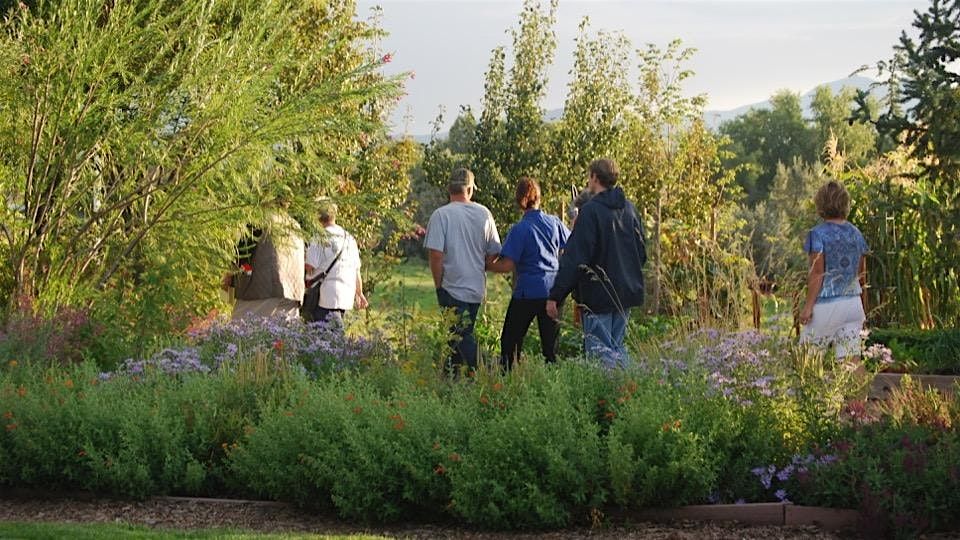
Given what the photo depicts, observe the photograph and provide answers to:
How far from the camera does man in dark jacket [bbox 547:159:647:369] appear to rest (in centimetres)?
817

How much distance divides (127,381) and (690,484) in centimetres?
342

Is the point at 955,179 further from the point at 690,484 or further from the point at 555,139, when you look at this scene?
the point at 555,139

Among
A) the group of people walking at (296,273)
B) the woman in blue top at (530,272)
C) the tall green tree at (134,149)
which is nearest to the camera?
the woman in blue top at (530,272)

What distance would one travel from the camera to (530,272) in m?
9.01

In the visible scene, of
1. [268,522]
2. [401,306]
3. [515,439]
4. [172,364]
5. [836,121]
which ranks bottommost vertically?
[268,522]

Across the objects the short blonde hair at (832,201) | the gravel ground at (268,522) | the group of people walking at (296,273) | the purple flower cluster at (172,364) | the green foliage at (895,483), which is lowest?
the gravel ground at (268,522)

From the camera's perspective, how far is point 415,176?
36188mm

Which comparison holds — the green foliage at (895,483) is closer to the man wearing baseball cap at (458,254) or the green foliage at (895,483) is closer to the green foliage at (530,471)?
the green foliage at (530,471)

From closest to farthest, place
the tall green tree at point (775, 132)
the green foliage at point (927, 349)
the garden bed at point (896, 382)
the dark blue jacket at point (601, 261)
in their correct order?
1. the dark blue jacket at point (601, 261)
2. the garden bed at point (896, 382)
3. the green foliage at point (927, 349)
4. the tall green tree at point (775, 132)

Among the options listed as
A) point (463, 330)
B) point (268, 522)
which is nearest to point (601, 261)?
point (463, 330)

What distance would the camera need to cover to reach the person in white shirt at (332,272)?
32.3ft

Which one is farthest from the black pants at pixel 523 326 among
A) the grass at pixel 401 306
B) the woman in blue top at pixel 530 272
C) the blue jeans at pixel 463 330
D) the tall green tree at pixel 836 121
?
the tall green tree at pixel 836 121

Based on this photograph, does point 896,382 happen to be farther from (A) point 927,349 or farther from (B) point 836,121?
(B) point 836,121

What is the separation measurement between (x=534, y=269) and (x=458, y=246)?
0.61m
